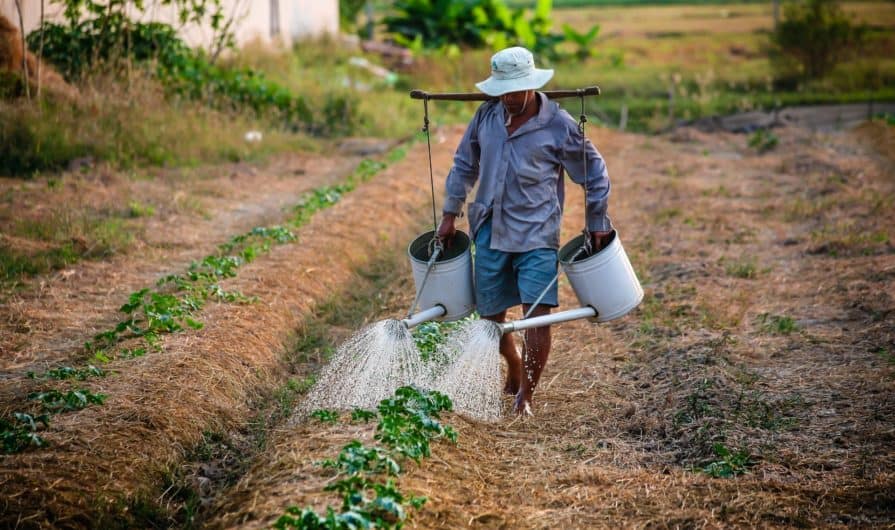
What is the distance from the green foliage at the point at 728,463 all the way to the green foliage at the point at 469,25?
1964 centimetres

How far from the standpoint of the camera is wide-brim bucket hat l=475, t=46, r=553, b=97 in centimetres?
459

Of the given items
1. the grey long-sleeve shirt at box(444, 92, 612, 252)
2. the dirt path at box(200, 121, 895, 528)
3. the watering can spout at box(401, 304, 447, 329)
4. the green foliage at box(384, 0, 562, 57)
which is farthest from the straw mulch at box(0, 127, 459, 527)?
the green foliage at box(384, 0, 562, 57)

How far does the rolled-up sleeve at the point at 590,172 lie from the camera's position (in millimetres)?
4715

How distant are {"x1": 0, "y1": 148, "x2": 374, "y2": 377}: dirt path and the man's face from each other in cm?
288

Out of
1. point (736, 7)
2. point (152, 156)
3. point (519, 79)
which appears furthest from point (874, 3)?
point (519, 79)

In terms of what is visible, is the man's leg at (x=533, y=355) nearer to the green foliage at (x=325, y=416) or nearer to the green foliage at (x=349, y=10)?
the green foliage at (x=325, y=416)

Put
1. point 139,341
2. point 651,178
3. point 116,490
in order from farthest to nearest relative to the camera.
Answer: point 651,178 < point 139,341 < point 116,490

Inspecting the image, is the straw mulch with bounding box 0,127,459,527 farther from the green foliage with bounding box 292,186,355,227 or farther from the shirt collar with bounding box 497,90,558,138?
the shirt collar with bounding box 497,90,558,138

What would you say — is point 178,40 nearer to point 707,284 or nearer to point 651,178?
point 651,178

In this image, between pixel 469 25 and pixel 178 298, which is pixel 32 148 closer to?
pixel 178 298

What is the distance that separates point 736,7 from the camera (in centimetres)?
4206

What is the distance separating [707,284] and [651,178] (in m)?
5.00

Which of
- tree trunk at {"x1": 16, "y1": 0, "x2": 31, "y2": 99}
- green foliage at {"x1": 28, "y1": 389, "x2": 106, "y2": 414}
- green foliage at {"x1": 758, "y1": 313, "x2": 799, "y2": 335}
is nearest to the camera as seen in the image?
green foliage at {"x1": 28, "y1": 389, "x2": 106, "y2": 414}

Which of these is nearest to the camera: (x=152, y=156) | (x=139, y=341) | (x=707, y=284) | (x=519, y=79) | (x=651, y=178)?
(x=519, y=79)
